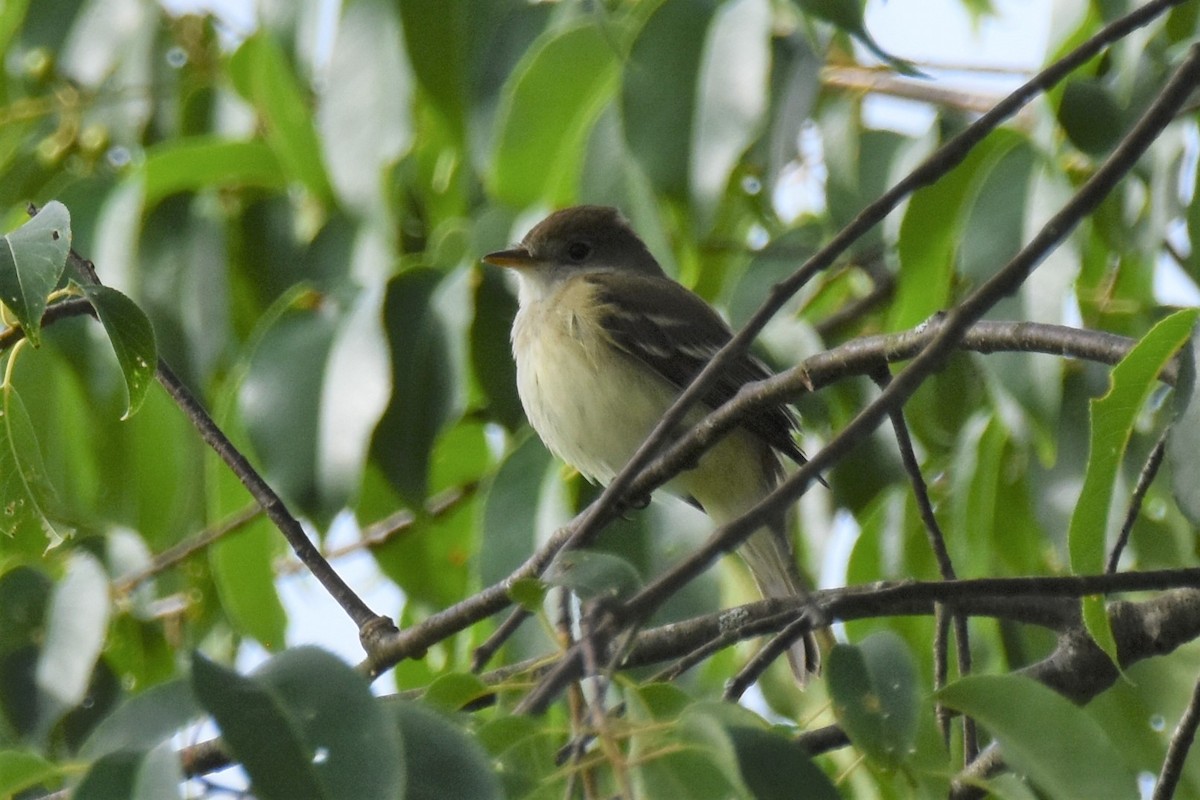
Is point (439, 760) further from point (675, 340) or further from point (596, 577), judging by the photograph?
point (675, 340)

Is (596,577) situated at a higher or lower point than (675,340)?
higher

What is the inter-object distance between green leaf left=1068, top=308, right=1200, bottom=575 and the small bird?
6.41 ft

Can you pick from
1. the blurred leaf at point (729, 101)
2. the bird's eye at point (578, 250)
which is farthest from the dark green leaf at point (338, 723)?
the bird's eye at point (578, 250)

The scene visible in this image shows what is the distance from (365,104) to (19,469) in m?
1.55

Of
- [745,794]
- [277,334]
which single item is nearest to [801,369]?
[745,794]

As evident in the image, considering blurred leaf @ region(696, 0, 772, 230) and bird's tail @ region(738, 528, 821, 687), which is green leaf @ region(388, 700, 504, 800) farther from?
bird's tail @ region(738, 528, 821, 687)

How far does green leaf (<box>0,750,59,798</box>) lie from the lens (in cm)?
165

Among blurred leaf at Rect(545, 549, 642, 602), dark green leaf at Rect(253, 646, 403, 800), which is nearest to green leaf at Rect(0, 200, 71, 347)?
dark green leaf at Rect(253, 646, 403, 800)

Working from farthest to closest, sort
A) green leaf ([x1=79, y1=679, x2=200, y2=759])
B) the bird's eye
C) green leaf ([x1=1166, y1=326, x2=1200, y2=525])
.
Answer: the bird's eye → green leaf ([x1=1166, y1=326, x2=1200, y2=525]) → green leaf ([x1=79, y1=679, x2=200, y2=759])

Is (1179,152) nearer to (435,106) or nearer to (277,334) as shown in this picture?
(435,106)

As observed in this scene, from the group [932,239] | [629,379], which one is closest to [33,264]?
[932,239]

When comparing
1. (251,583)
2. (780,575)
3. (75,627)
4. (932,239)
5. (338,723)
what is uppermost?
(338,723)

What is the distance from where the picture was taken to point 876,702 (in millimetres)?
1675

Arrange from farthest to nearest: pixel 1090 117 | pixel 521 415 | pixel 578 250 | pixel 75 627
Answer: pixel 578 250
pixel 521 415
pixel 1090 117
pixel 75 627
